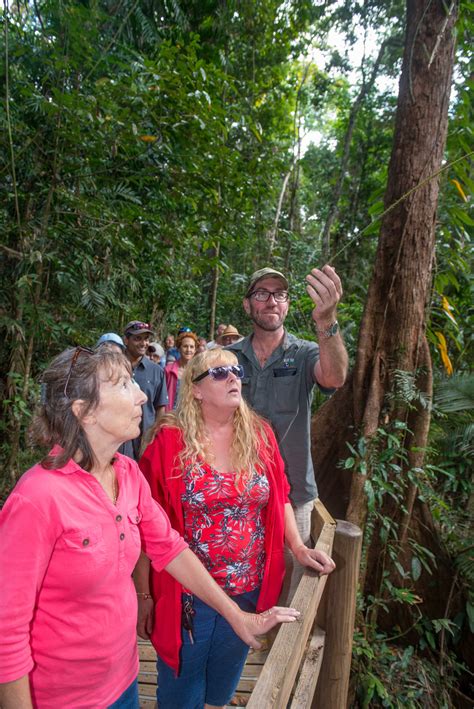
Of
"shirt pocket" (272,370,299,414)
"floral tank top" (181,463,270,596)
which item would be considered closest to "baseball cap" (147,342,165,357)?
"shirt pocket" (272,370,299,414)

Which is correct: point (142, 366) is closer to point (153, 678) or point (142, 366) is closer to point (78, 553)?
point (153, 678)

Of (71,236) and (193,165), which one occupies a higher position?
(193,165)

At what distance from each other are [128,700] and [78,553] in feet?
2.26

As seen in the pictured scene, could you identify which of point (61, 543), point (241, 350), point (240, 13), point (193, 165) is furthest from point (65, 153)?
point (240, 13)

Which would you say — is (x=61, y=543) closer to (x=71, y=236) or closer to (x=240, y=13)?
(x=71, y=236)

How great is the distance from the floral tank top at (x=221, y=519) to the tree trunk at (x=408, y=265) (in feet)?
6.13

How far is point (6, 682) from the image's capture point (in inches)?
42.1

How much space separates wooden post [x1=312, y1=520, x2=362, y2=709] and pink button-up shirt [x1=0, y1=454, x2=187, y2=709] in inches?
52.5

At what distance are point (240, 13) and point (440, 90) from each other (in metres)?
6.35

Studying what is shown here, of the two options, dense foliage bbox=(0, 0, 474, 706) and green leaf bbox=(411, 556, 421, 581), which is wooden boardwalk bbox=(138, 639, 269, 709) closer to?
dense foliage bbox=(0, 0, 474, 706)

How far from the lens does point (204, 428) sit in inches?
79.0

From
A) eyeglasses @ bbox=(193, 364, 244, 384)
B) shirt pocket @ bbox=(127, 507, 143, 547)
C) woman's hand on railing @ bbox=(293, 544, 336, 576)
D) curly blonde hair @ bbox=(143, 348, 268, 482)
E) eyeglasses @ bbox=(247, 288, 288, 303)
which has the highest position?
eyeglasses @ bbox=(247, 288, 288, 303)

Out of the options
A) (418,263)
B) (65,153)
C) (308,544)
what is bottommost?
(308,544)

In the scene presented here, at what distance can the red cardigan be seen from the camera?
1.80 meters
